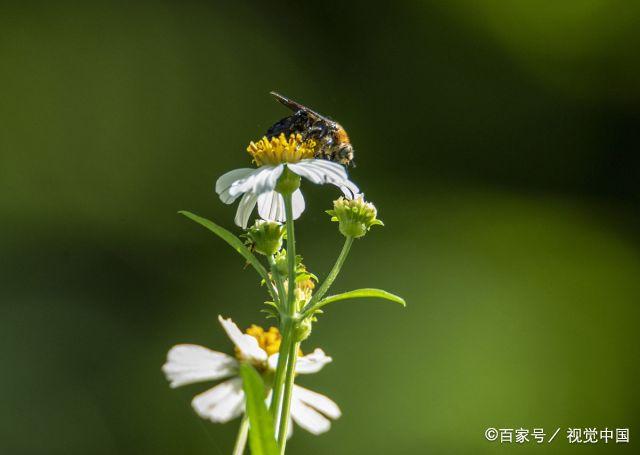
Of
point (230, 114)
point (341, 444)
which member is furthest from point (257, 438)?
point (230, 114)

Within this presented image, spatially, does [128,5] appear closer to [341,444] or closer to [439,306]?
[439,306]

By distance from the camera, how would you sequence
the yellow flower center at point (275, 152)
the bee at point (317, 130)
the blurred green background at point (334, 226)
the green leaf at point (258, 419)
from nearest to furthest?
the green leaf at point (258, 419), the yellow flower center at point (275, 152), the bee at point (317, 130), the blurred green background at point (334, 226)

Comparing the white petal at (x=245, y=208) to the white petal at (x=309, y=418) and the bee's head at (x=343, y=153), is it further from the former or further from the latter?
the bee's head at (x=343, y=153)

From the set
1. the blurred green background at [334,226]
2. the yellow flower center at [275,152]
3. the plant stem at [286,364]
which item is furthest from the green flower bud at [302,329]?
the blurred green background at [334,226]

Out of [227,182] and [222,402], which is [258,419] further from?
[227,182]

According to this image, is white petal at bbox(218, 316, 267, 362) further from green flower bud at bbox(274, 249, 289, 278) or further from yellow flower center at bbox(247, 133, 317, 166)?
yellow flower center at bbox(247, 133, 317, 166)

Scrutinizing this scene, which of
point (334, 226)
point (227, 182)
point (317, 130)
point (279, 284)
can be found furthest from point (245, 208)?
point (334, 226)

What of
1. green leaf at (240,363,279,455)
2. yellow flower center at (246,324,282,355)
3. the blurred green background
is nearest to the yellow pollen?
yellow flower center at (246,324,282,355)
